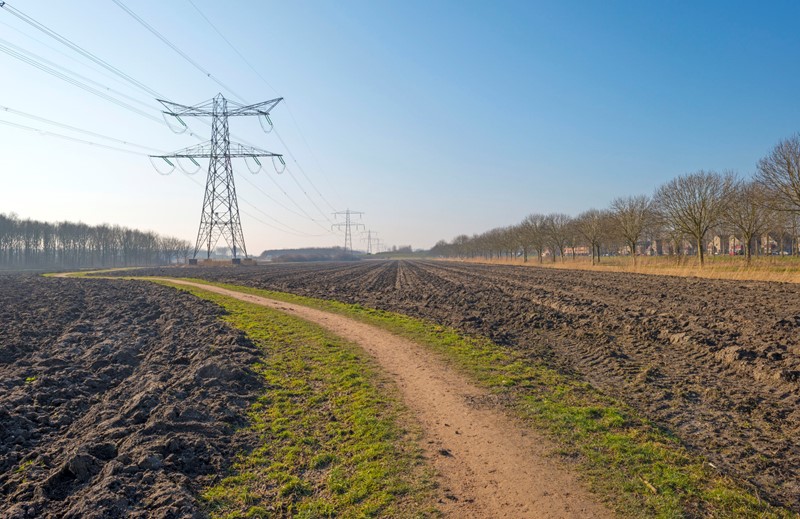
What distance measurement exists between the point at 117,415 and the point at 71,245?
151 meters

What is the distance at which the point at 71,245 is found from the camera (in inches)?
5256

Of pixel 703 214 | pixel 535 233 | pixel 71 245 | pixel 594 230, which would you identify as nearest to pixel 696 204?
pixel 703 214

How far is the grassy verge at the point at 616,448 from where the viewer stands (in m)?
5.38

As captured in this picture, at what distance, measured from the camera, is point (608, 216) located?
7425 centimetres

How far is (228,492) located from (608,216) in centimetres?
7662

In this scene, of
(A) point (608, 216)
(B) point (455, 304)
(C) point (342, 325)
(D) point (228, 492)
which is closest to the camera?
(D) point (228, 492)

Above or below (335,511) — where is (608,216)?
above

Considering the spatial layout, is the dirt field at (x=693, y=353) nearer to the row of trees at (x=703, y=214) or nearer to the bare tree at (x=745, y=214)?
the row of trees at (x=703, y=214)

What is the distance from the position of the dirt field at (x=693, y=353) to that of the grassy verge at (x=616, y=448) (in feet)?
1.42

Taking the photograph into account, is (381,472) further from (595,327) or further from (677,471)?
(595,327)

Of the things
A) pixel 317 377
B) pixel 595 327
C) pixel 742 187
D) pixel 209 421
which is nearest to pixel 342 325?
pixel 317 377

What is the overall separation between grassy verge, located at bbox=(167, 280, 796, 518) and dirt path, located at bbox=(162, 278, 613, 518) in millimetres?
371

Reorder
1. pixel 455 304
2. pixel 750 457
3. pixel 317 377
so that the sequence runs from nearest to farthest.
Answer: pixel 750 457
pixel 317 377
pixel 455 304

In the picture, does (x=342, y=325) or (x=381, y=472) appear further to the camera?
(x=342, y=325)
